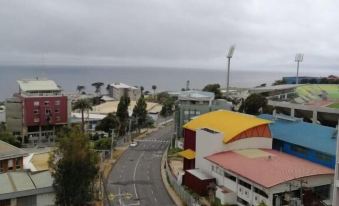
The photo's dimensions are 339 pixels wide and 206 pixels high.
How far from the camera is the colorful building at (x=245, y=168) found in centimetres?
4372

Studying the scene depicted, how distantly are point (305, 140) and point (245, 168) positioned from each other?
1484cm

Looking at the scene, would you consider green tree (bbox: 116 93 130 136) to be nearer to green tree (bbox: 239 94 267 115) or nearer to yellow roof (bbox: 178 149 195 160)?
green tree (bbox: 239 94 267 115)

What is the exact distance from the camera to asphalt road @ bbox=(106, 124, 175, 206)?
51531 millimetres

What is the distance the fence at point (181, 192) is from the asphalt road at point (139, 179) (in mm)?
1463

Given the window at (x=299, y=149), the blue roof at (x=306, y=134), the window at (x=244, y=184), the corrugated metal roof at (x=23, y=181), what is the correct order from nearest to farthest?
the corrugated metal roof at (x=23, y=181) < the window at (x=244, y=184) < the blue roof at (x=306, y=134) < the window at (x=299, y=149)

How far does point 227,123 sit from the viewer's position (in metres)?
62.2

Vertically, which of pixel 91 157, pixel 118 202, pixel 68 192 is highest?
pixel 91 157

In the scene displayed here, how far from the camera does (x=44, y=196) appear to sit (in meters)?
44.5

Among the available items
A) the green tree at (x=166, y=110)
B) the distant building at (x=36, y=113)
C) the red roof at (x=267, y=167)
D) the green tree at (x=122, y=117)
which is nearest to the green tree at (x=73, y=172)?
the red roof at (x=267, y=167)

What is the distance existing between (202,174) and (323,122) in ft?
139

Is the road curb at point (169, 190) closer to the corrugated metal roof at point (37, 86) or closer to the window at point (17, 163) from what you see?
the window at point (17, 163)

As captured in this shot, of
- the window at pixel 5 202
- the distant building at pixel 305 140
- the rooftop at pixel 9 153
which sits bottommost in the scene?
the window at pixel 5 202

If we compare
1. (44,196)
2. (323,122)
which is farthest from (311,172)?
(323,122)

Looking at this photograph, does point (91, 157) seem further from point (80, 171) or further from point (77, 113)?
point (77, 113)
